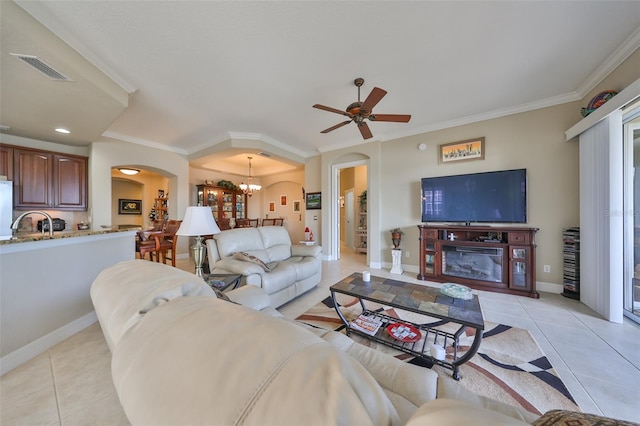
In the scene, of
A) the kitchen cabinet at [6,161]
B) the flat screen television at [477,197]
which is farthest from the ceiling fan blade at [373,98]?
the kitchen cabinet at [6,161]

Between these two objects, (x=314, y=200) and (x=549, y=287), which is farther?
(x=314, y=200)

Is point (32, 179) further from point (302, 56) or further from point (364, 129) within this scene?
point (364, 129)

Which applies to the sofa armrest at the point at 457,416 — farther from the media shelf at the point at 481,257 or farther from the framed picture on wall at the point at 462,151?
the framed picture on wall at the point at 462,151

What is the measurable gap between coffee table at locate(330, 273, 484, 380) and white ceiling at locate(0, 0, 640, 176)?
7.68 feet

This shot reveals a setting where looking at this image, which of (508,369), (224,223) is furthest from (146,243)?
(508,369)

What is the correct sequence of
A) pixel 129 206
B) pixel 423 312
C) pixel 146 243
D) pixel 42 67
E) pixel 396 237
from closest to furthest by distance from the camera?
1. pixel 423 312
2. pixel 42 67
3. pixel 146 243
4. pixel 396 237
5. pixel 129 206

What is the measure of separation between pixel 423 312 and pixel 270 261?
2.13 m

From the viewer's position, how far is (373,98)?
7.41 ft

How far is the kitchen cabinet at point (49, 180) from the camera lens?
3383 mm

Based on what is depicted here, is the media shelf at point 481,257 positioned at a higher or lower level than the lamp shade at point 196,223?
lower

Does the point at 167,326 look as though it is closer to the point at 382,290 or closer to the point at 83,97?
the point at 382,290

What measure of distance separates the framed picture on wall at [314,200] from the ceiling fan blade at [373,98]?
309 cm

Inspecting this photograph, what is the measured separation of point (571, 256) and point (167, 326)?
14.3 ft

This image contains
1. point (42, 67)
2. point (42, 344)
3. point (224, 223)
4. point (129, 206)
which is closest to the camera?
point (42, 344)
